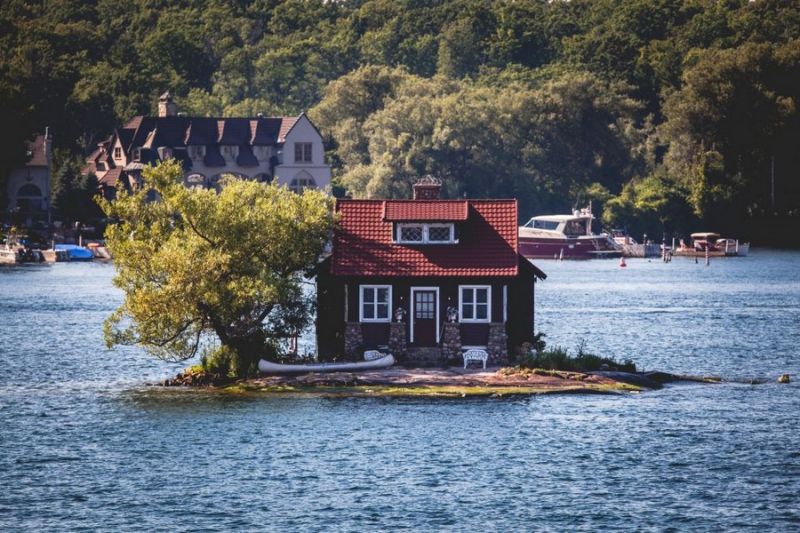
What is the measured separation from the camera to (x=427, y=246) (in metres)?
62.7

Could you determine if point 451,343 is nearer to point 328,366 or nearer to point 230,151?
point 328,366

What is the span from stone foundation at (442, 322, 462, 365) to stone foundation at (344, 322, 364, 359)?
3.36 m

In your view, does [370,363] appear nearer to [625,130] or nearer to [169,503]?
[169,503]

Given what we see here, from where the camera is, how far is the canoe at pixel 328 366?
60.3m

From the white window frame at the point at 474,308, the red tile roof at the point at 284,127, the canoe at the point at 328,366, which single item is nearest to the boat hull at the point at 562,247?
the red tile roof at the point at 284,127

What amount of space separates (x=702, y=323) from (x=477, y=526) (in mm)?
55274

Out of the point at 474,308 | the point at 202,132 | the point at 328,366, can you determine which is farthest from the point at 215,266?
the point at 202,132

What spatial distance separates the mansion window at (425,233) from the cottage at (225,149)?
11253cm

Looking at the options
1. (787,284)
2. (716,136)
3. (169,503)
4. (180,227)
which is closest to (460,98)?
(716,136)

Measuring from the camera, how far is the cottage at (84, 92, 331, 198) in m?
177

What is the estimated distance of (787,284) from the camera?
12650cm

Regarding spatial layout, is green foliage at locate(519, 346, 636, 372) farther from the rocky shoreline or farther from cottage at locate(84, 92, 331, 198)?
cottage at locate(84, 92, 331, 198)

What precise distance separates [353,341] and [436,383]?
4.71 metres

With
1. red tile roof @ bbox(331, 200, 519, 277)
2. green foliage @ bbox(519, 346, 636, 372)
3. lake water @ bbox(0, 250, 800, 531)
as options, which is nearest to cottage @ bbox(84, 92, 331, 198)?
lake water @ bbox(0, 250, 800, 531)
